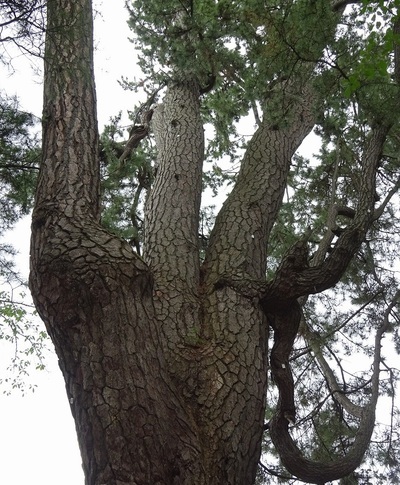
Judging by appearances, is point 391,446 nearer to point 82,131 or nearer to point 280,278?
point 280,278

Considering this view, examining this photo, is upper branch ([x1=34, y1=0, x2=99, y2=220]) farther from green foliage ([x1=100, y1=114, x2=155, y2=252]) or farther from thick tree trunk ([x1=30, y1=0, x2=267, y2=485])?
green foliage ([x1=100, y1=114, x2=155, y2=252])

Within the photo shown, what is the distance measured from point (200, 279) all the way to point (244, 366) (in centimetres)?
90

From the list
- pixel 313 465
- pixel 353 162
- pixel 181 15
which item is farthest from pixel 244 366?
pixel 181 15

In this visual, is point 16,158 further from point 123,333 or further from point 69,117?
point 123,333

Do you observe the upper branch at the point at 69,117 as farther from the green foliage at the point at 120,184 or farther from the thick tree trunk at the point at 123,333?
the green foliage at the point at 120,184

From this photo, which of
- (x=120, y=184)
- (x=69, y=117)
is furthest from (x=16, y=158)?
(x=120, y=184)

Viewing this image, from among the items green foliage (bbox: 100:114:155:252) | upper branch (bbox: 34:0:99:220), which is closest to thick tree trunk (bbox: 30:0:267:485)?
upper branch (bbox: 34:0:99:220)

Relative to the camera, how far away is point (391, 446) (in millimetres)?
5055

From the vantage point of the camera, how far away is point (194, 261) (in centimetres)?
358

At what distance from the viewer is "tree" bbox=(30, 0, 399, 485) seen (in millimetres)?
2152

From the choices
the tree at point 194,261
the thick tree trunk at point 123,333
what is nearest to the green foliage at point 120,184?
the tree at point 194,261

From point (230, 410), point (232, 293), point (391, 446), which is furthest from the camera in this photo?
point (391, 446)

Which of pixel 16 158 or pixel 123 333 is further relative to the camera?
pixel 16 158

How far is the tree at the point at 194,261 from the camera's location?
215 centimetres
